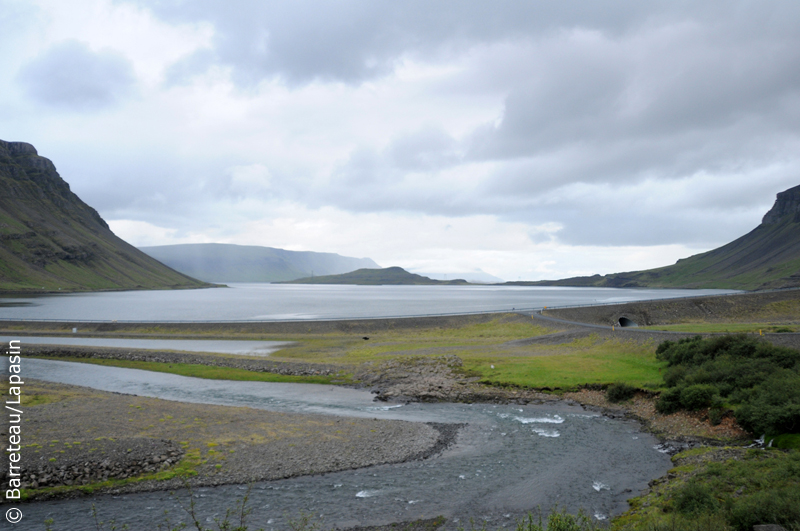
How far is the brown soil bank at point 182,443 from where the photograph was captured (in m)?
22.6

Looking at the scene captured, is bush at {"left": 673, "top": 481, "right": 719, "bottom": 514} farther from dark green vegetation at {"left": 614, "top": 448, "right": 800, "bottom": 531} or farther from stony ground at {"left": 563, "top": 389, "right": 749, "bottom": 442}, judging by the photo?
stony ground at {"left": 563, "top": 389, "right": 749, "bottom": 442}

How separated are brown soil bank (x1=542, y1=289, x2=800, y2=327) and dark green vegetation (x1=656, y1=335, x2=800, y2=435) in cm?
5004

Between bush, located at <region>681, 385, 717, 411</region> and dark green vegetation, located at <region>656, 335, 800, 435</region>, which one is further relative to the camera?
bush, located at <region>681, 385, 717, 411</region>

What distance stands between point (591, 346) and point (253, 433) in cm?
4812

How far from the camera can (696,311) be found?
10200cm

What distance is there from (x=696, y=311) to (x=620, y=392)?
8029 centimetres

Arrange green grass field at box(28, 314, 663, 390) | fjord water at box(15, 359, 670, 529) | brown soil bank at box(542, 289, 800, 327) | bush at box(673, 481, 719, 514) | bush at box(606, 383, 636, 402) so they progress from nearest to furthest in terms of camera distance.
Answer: bush at box(673, 481, 719, 514), fjord water at box(15, 359, 670, 529), bush at box(606, 383, 636, 402), green grass field at box(28, 314, 663, 390), brown soil bank at box(542, 289, 800, 327)

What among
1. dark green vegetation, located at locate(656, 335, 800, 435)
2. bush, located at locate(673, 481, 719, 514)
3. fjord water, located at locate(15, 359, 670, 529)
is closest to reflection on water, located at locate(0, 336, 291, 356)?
fjord water, located at locate(15, 359, 670, 529)

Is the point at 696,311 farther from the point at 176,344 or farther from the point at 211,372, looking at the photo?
the point at 176,344

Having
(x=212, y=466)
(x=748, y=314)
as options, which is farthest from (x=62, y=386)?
(x=748, y=314)

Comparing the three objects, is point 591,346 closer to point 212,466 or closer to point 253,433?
point 253,433

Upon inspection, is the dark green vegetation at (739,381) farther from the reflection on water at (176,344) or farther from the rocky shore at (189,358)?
the reflection on water at (176,344)

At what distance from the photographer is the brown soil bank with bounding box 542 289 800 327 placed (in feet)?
311

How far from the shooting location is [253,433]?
98.0ft
